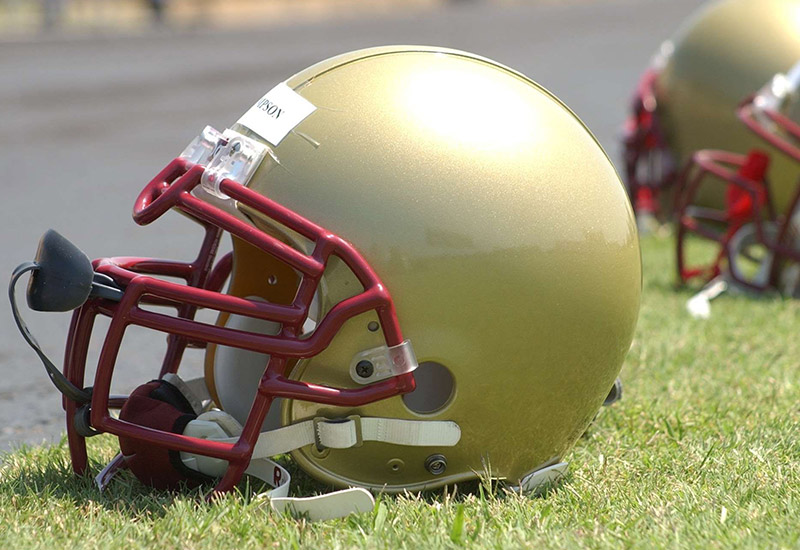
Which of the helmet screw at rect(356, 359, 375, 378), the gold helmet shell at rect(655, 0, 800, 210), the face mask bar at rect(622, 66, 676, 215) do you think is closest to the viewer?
the helmet screw at rect(356, 359, 375, 378)

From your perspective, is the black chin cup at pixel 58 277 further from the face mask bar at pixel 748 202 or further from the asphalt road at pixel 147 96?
the face mask bar at pixel 748 202

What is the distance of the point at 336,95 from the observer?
2418 millimetres

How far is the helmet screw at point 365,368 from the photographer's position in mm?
2295

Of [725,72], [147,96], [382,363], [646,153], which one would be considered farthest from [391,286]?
[147,96]

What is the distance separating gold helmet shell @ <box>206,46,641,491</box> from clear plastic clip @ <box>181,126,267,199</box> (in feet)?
0.09

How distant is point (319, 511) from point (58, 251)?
0.73m

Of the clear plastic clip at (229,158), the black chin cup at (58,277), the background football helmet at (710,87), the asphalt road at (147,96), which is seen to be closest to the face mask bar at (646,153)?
the background football helmet at (710,87)

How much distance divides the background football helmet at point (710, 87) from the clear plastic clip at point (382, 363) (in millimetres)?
2827

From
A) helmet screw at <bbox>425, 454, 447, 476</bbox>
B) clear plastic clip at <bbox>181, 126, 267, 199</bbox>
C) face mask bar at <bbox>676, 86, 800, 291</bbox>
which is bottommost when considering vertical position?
face mask bar at <bbox>676, 86, 800, 291</bbox>

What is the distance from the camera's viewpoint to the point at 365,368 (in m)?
2.30

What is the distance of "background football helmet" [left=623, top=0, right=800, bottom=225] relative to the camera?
475cm

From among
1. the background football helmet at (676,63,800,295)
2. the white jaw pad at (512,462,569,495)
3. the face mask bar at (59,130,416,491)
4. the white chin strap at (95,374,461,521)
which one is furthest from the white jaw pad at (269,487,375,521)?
the background football helmet at (676,63,800,295)

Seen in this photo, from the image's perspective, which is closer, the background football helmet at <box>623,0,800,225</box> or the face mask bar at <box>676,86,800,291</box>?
the face mask bar at <box>676,86,800,291</box>

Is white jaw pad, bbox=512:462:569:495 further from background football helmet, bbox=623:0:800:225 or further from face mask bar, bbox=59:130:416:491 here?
background football helmet, bbox=623:0:800:225
